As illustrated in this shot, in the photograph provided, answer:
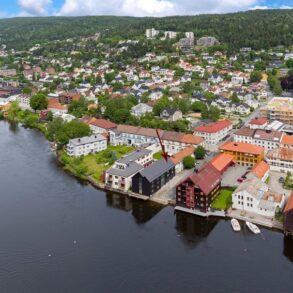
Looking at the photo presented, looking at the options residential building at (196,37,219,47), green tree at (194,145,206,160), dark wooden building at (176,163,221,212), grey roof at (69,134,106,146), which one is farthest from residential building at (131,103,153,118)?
residential building at (196,37,219,47)

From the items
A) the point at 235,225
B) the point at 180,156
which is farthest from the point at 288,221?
the point at 180,156

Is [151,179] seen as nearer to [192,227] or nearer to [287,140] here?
[192,227]

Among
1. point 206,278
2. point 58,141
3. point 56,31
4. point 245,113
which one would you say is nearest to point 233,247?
point 206,278

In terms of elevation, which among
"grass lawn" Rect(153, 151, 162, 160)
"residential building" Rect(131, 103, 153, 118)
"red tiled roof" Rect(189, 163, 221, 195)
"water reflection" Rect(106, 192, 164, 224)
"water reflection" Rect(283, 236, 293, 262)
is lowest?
"water reflection" Rect(106, 192, 164, 224)

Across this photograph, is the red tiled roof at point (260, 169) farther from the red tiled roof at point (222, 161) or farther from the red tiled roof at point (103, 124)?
the red tiled roof at point (103, 124)

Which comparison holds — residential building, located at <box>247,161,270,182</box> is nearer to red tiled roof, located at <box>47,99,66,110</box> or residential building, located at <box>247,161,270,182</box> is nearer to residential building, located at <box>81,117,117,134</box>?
residential building, located at <box>81,117,117,134</box>

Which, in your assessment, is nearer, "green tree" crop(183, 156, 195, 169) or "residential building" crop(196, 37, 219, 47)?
"green tree" crop(183, 156, 195, 169)

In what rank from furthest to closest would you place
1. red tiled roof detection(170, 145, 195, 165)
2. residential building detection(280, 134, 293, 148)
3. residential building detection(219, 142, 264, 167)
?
residential building detection(280, 134, 293, 148), residential building detection(219, 142, 264, 167), red tiled roof detection(170, 145, 195, 165)

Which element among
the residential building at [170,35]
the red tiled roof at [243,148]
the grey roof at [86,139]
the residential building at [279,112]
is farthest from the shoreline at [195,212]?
the residential building at [170,35]
